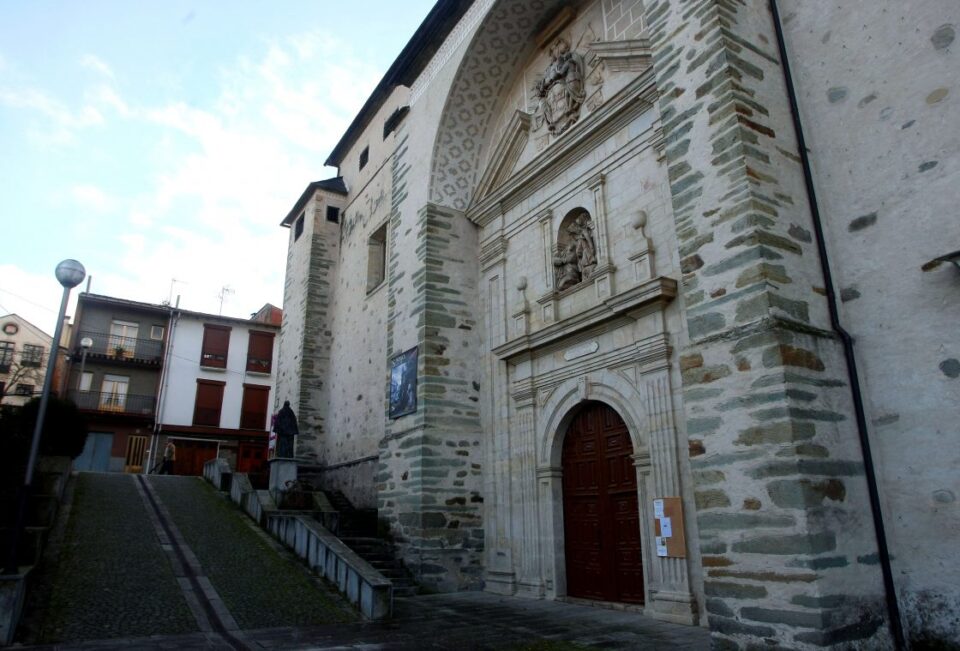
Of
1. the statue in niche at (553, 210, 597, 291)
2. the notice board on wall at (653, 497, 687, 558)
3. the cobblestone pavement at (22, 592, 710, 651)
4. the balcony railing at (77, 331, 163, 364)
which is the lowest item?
the cobblestone pavement at (22, 592, 710, 651)

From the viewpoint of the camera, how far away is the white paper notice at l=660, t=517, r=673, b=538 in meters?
5.91

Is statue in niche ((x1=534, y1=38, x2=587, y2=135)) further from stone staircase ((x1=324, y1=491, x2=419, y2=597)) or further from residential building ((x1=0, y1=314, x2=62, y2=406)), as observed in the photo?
residential building ((x1=0, y1=314, x2=62, y2=406))

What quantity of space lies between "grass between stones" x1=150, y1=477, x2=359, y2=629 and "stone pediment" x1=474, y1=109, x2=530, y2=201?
5774 mm

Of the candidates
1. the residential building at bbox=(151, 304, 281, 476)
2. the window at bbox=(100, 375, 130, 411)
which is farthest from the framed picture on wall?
the window at bbox=(100, 375, 130, 411)

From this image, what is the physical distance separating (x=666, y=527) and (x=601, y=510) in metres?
1.27

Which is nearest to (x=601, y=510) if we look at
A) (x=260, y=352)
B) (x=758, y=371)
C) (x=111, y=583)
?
(x=758, y=371)

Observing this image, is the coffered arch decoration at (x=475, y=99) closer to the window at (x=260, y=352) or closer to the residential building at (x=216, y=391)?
the residential building at (x=216, y=391)

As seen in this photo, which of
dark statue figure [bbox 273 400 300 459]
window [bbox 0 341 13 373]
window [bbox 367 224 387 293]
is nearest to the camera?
dark statue figure [bbox 273 400 300 459]

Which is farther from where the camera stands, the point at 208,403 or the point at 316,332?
the point at 208,403

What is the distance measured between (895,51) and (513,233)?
5.16m

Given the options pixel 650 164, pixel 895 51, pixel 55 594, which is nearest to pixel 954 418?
pixel 895 51

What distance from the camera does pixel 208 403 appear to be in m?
23.0

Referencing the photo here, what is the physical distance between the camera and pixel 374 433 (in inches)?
462

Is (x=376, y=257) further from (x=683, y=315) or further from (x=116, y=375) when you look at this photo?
(x=116, y=375)
